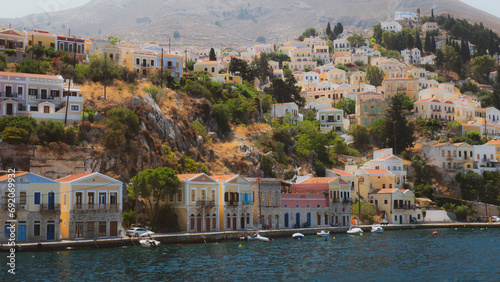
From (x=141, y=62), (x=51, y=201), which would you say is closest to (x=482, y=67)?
(x=141, y=62)

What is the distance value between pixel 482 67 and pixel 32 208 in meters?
132

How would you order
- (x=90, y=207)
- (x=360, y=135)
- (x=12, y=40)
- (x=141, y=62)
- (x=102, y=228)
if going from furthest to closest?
1. (x=360, y=135)
2. (x=141, y=62)
3. (x=12, y=40)
4. (x=102, y=228)
5. (x=90, y=207)

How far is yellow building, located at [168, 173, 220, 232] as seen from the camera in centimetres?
5991

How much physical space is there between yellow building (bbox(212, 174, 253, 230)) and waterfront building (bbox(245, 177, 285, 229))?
A: 154 centimetres

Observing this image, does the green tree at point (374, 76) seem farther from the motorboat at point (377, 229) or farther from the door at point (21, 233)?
the door at point (21, 233)

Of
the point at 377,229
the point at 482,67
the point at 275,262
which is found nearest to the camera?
the point at 275,262

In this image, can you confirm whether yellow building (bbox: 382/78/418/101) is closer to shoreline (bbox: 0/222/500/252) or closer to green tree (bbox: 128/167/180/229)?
shoreline (bbox: 0/222/500/252)

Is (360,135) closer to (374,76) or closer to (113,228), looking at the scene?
(374,76)

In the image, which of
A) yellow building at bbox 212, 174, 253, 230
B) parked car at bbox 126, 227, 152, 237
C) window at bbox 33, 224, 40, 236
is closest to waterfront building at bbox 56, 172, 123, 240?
parked car at bbox 126, 227, 152, 237

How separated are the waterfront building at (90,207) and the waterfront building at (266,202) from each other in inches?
696

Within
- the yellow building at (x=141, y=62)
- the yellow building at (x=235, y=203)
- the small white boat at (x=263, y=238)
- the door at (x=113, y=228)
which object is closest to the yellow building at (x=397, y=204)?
the yellow building at (x=235, y=203)

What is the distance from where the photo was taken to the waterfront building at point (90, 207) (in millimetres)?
51781

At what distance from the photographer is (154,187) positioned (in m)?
58.6

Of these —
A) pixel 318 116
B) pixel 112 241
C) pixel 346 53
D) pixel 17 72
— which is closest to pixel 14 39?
pixel 17 72
